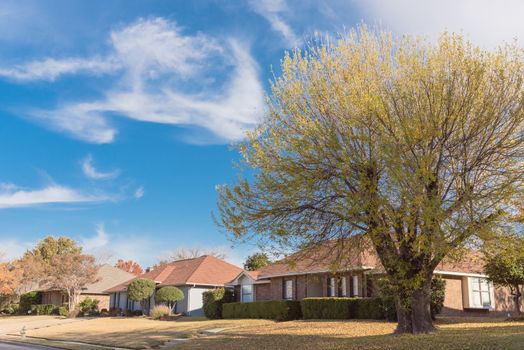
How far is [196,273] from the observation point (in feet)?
155

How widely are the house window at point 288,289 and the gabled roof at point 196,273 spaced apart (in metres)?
9.61

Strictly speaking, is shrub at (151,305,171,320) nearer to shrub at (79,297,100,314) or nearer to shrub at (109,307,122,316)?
shrub at (109,307,122,316)

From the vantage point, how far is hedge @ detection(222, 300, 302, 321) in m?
32.9

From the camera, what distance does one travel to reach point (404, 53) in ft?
57.5

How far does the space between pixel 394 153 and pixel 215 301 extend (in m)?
27.7

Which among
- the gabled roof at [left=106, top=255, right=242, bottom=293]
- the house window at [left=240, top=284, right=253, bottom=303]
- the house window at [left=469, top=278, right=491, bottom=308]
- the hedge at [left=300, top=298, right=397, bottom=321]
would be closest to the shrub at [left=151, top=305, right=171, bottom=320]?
the gabled roof at [left=106, top=255, right=242, bottom=293]

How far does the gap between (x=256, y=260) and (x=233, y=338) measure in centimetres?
3013

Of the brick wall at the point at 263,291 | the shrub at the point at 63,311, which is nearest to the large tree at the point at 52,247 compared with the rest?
the shrub at the point at 63,311

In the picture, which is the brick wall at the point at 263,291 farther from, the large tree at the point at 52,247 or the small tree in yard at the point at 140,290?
the large tree at the point at 52,247

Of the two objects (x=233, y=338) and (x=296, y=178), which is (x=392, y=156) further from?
(x=233, y=338)

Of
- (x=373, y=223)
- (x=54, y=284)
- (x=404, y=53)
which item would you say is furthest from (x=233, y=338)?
(x=54, y=284)

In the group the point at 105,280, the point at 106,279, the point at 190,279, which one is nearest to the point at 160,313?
the point at 190,279

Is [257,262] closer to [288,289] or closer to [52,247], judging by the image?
[288,289]

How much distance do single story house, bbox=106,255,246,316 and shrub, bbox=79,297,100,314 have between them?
2711 mm
